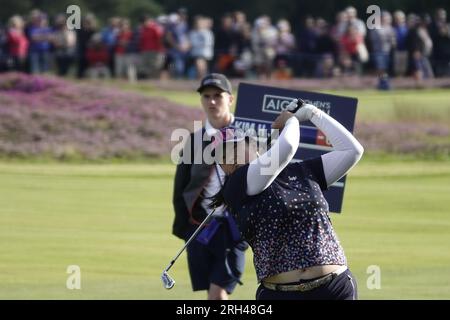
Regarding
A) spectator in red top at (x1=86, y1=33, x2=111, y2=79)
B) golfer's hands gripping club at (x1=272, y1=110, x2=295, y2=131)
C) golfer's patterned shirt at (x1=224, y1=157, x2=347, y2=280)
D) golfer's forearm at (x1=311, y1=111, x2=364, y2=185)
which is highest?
golfer's hands gripping club at (x1=272, y1=110, x2=295, y2=131)

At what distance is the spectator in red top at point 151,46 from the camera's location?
41062mm

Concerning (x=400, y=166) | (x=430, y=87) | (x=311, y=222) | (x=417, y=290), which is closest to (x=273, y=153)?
(x=311, y=222)

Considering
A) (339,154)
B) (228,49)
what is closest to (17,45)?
(228,49)

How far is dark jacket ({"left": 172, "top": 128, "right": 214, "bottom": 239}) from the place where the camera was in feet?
36.5

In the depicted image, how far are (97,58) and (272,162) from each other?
116 ft

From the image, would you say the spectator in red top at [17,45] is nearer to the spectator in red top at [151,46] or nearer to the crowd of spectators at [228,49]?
the crowd of spectators at [228,49]

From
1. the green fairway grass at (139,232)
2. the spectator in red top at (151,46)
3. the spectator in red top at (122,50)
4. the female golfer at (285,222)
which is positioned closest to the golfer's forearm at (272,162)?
the female golfer at (285,222)

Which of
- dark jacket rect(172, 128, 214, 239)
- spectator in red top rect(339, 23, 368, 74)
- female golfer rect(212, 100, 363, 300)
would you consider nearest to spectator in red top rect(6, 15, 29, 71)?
spectator in red top rect(339, 23, 368, 74)

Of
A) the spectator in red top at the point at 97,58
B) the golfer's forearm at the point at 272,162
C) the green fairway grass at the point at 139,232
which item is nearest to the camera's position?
the golfer's forearm at the point at 272,162

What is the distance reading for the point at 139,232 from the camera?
60.6 feet

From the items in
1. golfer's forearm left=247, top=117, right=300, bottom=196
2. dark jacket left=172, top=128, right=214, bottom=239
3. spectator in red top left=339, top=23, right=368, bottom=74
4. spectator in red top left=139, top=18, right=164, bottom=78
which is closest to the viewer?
golfer's forearm left=247, top=117, right=300, bottom=196

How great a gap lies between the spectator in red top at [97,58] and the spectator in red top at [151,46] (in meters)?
1.17

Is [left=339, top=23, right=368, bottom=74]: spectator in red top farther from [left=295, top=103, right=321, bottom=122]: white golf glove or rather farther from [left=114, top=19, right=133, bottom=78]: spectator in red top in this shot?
[left=295, top=103, right=321, bottom=122]: white golf glove

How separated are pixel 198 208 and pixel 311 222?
3.79 m
